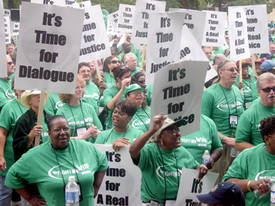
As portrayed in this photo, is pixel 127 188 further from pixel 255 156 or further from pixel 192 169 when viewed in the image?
Answer: pixel 255 156

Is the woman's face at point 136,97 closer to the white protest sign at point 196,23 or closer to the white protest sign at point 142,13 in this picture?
the white protest sign at point 196,23

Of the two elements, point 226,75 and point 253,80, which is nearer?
point 226,75

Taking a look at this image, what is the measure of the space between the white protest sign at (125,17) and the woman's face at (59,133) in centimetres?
909

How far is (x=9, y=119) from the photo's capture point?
5453 millimetres

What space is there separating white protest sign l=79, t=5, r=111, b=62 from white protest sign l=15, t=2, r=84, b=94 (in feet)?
10.6

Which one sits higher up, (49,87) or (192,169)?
(49,87)

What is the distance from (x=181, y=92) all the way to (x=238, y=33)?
501cm

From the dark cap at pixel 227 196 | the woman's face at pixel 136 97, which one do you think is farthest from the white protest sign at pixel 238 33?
the dark cap at pixel 227 196

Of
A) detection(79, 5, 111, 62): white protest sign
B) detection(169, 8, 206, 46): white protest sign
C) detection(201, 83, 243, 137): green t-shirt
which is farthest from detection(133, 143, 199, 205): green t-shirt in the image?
detection(169, 8, 206, 46): white protest sign

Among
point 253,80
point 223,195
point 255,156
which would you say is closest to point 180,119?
point 255,156

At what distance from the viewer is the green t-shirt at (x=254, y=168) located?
3879 mm

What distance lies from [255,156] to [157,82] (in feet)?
4.01

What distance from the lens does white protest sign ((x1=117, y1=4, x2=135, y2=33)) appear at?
13.0 meters

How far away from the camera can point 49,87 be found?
4.63 metres
